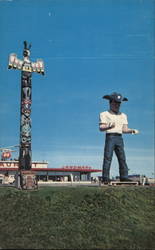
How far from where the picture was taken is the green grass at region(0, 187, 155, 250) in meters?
10.5

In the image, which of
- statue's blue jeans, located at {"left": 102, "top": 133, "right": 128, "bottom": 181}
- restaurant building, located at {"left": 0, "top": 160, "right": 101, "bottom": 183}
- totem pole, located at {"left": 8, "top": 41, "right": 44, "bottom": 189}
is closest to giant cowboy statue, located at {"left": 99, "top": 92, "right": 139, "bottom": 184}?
statue's blue jeans, located at {"left": 102, "top": 133, "right": 128, "bottom": 181}

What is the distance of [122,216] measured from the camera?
1302 centimetres

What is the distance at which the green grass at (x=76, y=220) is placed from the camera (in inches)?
415

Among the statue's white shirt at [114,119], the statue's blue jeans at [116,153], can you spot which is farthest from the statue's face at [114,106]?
the statue's blue jeans at [116,153]

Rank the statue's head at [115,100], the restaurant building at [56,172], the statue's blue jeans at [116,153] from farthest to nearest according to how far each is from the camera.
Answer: the restaurant building at [56,172] < the statue's head at [115,100] < the statue's blue jeans at [116,153]

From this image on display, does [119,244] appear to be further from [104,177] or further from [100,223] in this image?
[104,177]

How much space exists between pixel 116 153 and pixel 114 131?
4.96 feet

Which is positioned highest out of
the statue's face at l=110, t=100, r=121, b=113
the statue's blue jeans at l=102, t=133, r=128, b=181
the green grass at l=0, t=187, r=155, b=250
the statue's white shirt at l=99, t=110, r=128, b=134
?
the statue's face at l=110, t=100, r=121, b=113

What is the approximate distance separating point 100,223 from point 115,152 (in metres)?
8.26

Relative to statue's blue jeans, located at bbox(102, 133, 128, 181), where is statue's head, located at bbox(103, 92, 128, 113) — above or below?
above

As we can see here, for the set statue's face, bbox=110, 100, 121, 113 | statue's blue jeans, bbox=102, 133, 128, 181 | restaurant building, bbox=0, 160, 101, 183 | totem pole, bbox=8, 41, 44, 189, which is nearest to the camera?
statue's blue jeans, bbox=102, 133, 128, 181

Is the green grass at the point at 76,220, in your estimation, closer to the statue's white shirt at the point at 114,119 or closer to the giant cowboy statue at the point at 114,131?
the giant cowboy statue at the point at 114,131

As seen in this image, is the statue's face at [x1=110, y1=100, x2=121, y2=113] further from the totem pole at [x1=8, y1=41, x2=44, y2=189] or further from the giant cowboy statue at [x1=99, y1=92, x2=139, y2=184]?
the totem pole at [x1=8, y1=41, x2=44, y2=189]

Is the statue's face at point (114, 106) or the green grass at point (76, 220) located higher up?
the statue's face at point (114, 106)
